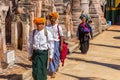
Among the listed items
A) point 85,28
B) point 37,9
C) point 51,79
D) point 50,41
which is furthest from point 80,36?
point 50,41

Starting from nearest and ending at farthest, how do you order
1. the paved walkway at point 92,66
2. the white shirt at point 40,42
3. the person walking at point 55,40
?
the white shirt at point 40,42
the person walking at point 55,40
the paved walkway at point 92,66

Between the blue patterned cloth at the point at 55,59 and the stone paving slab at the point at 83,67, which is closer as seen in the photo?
the blue patterned cloth at the point at 55,59

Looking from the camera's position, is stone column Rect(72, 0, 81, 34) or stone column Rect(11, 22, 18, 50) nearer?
stone column Rect(11, 22, 18, 50)

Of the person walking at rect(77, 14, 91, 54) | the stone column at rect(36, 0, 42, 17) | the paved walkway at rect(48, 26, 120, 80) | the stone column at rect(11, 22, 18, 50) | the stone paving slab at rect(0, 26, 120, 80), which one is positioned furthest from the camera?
the person walking at rect(77, 14, 91, 54)

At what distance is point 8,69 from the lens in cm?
895

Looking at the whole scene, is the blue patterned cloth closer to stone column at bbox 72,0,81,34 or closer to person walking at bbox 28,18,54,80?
person walking at bbox 28,18,54,80

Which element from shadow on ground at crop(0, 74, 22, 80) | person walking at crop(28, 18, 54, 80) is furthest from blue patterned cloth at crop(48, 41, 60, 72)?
person walking at crop(28, 18, 54, 80)

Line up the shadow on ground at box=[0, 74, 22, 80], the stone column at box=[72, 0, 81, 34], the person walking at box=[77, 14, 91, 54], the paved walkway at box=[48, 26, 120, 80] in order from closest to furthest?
the shadow on ground at box=[0, 74, 22, 80] < the paved walkway at box=[48, 26, 120, 80] < the person walking at box=[77, 14, 91, 54] < the stone column at box=[72, 0, 81, 34]

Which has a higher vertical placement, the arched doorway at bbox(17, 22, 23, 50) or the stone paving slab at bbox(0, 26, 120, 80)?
the arched doorway at bbox(17, 22, 23, 50)

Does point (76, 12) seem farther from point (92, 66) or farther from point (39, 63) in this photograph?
point (39, 63)

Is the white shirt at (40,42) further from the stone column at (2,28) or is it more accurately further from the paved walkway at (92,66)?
the stone column at (2,28)

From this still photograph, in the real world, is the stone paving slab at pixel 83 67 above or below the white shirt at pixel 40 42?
below

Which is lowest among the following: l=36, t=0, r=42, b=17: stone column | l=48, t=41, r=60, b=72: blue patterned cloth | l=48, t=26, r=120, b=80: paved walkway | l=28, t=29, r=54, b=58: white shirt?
l=48, t=26, r=120, b=80: paved walkway

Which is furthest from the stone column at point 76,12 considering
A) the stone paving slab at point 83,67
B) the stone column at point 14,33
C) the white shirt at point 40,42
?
the white shirt at point 40,42
